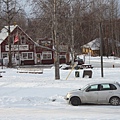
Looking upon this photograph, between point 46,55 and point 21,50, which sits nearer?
point 21,50

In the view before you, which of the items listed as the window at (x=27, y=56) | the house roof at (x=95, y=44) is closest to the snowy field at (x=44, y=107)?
the window at (x=27, y=56)

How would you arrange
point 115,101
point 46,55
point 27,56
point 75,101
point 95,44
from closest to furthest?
point 115,101 < point 75,101 < point 27,56 < point 46,55 < point 95,44

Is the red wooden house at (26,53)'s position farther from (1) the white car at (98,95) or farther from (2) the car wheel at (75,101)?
(2) the car wheel at (75,101)

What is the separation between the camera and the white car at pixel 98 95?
17875 mm

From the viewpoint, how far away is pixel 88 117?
14.2 m

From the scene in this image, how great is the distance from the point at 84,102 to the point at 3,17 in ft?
122

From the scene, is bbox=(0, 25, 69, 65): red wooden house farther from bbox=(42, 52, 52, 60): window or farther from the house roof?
the house roof

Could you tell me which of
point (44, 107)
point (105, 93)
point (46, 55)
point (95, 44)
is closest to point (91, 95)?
point (105, 93)

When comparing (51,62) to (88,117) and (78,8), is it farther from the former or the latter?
(88,117)

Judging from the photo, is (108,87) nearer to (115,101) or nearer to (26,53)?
(115,101)

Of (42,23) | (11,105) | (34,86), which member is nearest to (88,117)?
(11,105)

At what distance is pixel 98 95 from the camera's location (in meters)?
18.0

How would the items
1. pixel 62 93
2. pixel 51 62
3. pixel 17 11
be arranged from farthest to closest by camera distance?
1. pixel 51 62
2. pixel 17 11
3. pixel 62 93

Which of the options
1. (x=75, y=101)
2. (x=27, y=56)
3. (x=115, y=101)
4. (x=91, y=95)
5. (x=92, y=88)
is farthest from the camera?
(x=27, y=56)
